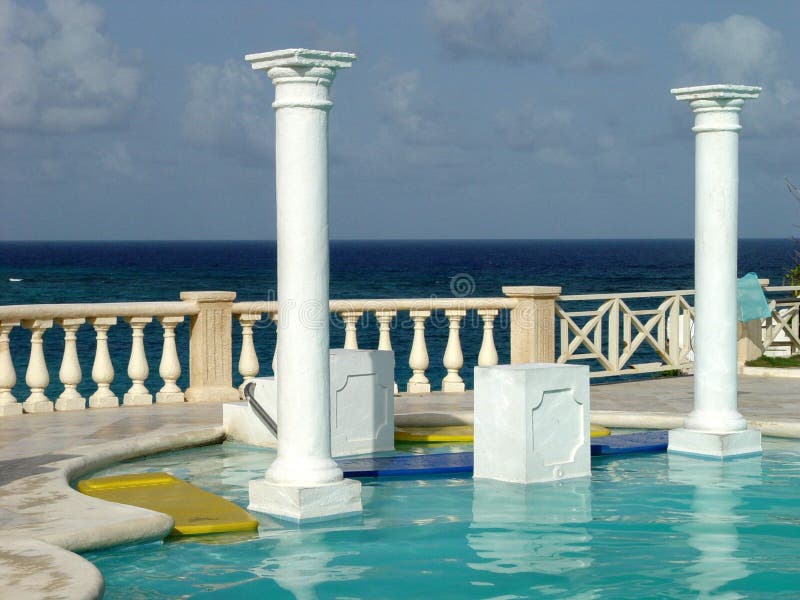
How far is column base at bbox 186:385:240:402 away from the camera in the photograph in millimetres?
12266

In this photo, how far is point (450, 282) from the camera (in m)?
93.0

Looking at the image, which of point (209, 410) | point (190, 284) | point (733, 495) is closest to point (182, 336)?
point (190, 284)

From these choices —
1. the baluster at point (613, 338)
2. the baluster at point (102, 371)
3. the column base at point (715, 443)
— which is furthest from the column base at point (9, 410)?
the baluster at point (613, 338)

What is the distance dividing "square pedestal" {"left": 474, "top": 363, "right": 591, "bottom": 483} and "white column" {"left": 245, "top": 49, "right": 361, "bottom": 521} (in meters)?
1.58

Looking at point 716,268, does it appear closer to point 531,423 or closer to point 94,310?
point 531,423

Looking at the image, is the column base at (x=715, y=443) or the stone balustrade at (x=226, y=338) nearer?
the column base at (x=715, y=443)

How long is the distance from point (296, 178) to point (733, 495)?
12.2ft

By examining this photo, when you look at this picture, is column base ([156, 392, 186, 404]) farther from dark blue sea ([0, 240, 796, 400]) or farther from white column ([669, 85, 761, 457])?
dark blue sea ([0, 240, 796, 400])

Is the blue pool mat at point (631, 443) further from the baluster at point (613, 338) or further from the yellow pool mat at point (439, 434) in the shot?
the baluster at point (613, 338)

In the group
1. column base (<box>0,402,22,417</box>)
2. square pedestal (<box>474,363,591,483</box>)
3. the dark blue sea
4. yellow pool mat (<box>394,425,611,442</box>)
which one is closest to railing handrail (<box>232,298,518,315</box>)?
yellow pool mat (<box>394,425,611,442</box>)

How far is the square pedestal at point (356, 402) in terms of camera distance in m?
9.34

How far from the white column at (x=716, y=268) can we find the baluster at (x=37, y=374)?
19.5 ft

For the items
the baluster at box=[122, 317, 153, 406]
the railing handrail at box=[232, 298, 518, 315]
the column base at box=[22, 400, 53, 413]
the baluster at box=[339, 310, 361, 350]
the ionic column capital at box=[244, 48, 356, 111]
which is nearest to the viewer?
the ionic column capital at box=[244, 48, 356, 111]

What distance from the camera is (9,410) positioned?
1123cm
